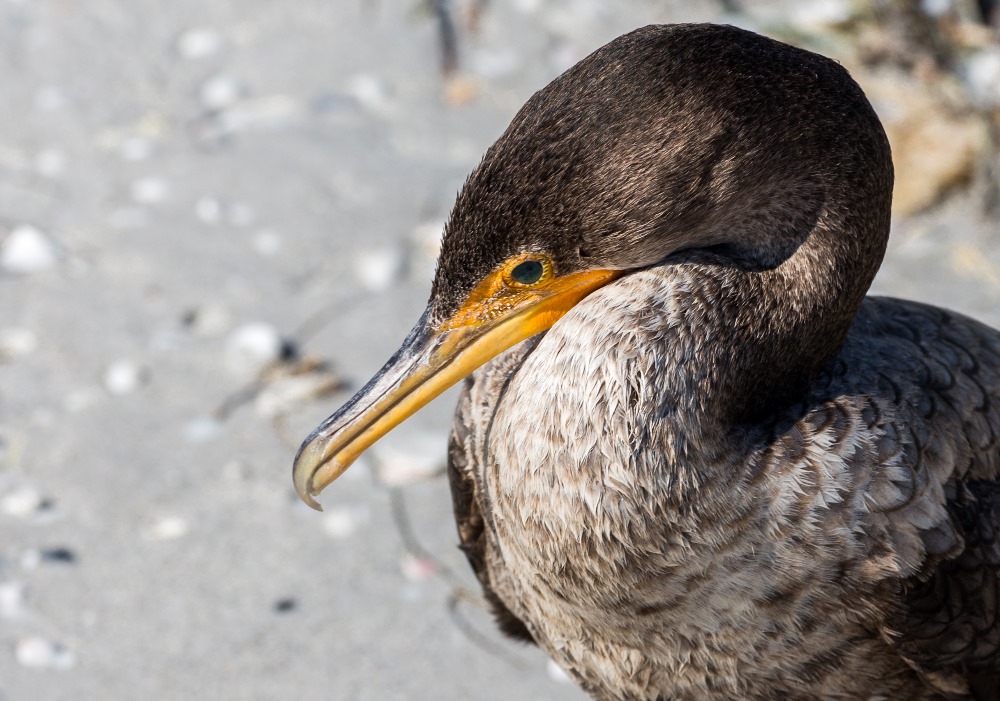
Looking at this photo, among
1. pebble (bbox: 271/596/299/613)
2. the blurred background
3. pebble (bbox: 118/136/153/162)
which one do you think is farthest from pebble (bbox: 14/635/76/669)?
pebble (bbox: 118/136/153/162)

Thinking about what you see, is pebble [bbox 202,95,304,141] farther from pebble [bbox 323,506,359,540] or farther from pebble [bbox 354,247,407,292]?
pebble [bbox 323,506,359,540]

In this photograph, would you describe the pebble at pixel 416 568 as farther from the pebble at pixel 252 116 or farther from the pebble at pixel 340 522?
the pebble at pixel 252 116

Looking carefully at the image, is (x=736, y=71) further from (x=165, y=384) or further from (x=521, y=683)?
(x=165, y=384)

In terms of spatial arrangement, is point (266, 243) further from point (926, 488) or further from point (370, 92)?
point (926, 488)

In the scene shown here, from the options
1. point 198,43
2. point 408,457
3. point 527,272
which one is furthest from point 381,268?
point 527,272

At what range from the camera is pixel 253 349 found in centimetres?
387

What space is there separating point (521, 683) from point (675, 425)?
4.24 feet

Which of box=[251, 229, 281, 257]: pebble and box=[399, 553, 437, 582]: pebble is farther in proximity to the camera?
box=[251, 229, 281, 257]: pebble

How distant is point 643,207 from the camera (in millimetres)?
1895

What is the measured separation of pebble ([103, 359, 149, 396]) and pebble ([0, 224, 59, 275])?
588 mm

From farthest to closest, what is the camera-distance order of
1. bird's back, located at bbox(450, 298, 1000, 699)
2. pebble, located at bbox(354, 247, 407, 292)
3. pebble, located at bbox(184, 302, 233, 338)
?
pebble, located at bbox(354, 247, 407, 292) → pebble, located at bbox(184, 302, 233, 338) → bird's back, located at bbox(450, 298, 1000, 699)

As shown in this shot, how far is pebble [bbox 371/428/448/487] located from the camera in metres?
3.51

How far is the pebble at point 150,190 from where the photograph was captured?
4480 millimetres

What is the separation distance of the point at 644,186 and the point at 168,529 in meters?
2.02
